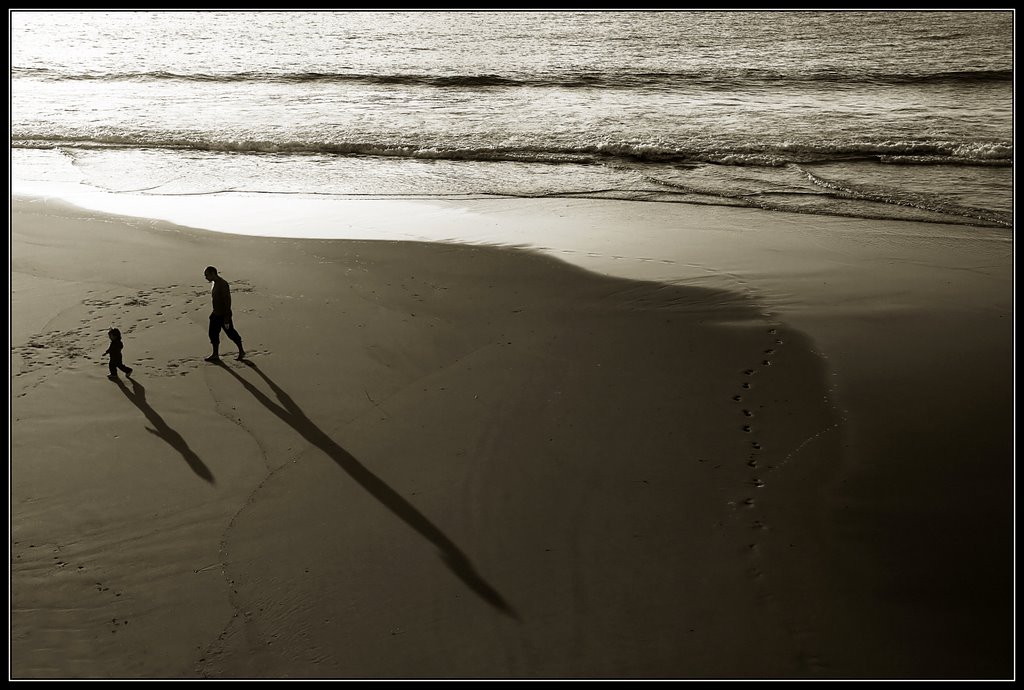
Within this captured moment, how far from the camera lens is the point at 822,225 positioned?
14.0 m

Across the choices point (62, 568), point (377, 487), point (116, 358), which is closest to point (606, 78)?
point (116, 358)

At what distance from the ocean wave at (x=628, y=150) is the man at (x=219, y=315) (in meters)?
11.8

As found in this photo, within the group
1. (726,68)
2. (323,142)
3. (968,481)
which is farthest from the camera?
(726,68)

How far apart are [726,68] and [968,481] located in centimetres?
2624

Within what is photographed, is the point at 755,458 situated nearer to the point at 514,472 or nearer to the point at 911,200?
the point at 514,472

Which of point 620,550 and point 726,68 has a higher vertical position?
point 726,68

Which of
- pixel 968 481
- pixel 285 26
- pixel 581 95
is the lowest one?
pixel 968 481

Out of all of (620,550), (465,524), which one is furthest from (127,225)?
(620,550)

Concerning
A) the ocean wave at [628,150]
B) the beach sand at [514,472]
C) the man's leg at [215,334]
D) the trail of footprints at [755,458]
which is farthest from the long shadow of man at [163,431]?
the ocean wave at [628,150]

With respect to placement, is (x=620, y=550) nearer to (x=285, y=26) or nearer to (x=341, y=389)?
(x=341, y=389)

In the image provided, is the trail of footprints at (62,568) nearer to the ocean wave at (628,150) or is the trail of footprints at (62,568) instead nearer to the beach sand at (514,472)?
the beach sand at (514,472)

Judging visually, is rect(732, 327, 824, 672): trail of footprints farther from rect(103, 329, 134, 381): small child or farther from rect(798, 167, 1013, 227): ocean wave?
rect(798, 167, 1013, 227): ocean wave

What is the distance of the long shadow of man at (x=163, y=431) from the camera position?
703 cm

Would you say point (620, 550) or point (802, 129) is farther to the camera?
point (802, 129)
